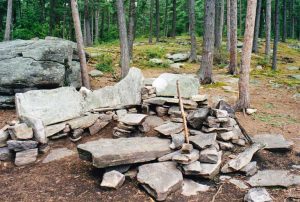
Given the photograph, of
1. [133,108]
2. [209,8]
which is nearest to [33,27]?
[209,8]

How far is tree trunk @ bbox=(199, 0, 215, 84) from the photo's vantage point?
14.2 m

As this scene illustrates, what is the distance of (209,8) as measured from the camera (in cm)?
1412

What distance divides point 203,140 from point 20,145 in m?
4.61

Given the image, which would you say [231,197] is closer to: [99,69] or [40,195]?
[40,195]

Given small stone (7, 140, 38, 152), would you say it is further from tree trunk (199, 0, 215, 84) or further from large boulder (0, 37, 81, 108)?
tree trunk (199, 0, 215, 84)

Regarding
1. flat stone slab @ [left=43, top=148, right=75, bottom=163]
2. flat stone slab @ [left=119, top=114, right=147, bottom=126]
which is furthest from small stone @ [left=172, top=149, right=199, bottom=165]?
flat stone slab @ [left=43, top=148, right=75, bottom=163]

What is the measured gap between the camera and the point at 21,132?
7734mm

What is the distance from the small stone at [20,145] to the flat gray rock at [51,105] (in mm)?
813

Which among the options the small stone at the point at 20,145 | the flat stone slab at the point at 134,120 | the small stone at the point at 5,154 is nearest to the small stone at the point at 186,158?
the flat stone slab at the point at 134,120

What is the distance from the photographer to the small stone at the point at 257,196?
19.3 feet

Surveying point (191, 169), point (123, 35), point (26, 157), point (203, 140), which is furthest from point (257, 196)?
point (123, 35)

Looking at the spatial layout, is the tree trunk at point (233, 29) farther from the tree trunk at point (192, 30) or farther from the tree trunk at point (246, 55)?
the tree trunk at point (246, 55)

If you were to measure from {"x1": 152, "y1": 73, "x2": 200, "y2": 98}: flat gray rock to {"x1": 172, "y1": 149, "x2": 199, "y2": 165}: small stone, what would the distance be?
306 cm

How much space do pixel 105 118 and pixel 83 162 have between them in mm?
2128
